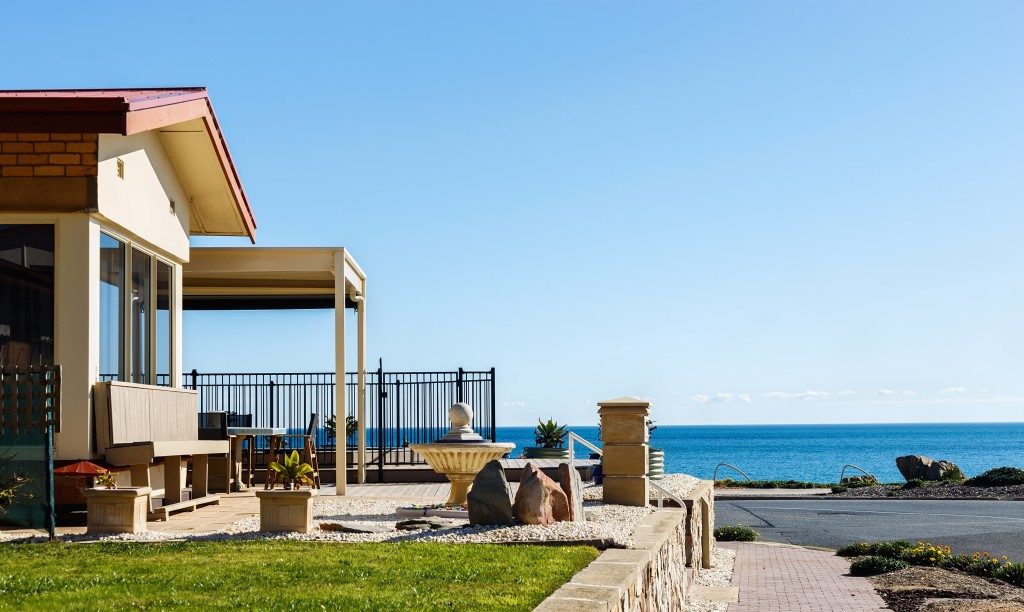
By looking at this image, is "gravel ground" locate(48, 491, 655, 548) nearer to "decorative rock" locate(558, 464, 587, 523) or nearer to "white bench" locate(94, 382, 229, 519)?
"decorative rock" locate(558, 464, 587, 523)

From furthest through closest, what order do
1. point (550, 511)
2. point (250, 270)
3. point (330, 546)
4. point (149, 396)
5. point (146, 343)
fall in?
point (250, 270) → point (146, 343) → point (149, 396) → point (550, 511) → point (330, 546)

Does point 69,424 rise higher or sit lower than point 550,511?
higher

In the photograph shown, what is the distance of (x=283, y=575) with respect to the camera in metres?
6.97

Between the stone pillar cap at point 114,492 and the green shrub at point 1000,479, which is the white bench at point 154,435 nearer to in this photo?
the stone pillar cap at point 114,492

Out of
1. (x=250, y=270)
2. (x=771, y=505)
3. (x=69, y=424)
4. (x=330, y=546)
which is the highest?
(x=250, y=270)

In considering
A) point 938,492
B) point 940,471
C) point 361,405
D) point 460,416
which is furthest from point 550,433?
point 940,471

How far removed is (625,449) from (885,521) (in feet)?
41.5

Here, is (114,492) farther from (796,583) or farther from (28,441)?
(796,583)

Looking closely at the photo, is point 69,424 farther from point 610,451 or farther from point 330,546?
point 610,451

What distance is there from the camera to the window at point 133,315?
11.1 metres

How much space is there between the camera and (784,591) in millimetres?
13070

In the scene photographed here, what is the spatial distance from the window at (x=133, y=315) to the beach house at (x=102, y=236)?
21 millimetres

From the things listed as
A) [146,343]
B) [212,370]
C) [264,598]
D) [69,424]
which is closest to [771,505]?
[212,370]

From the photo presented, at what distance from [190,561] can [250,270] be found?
809cm
